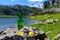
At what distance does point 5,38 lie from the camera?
436 inches

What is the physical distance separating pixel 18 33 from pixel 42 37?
1605 mm

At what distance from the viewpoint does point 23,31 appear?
11602 millimetres

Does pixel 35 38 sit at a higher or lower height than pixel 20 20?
lower

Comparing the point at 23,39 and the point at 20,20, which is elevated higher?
the point at 20,20

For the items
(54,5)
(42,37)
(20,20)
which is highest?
(20,20)

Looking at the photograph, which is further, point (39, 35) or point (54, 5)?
point (54, 5)

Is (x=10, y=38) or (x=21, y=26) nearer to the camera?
(x=10, y=38)

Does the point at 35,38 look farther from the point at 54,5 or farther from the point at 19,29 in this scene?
the point at 54,5

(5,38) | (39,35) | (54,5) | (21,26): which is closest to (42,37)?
(39,35)

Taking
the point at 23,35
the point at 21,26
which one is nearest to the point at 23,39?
the point at 23,35

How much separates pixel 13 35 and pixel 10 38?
181 mm

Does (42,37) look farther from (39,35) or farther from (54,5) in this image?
(54,5)

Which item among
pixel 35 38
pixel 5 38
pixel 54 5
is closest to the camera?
pixel 5 38

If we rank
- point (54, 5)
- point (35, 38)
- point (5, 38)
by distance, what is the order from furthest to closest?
point (54, 5) < point (35, 38) < point (5, 38)
